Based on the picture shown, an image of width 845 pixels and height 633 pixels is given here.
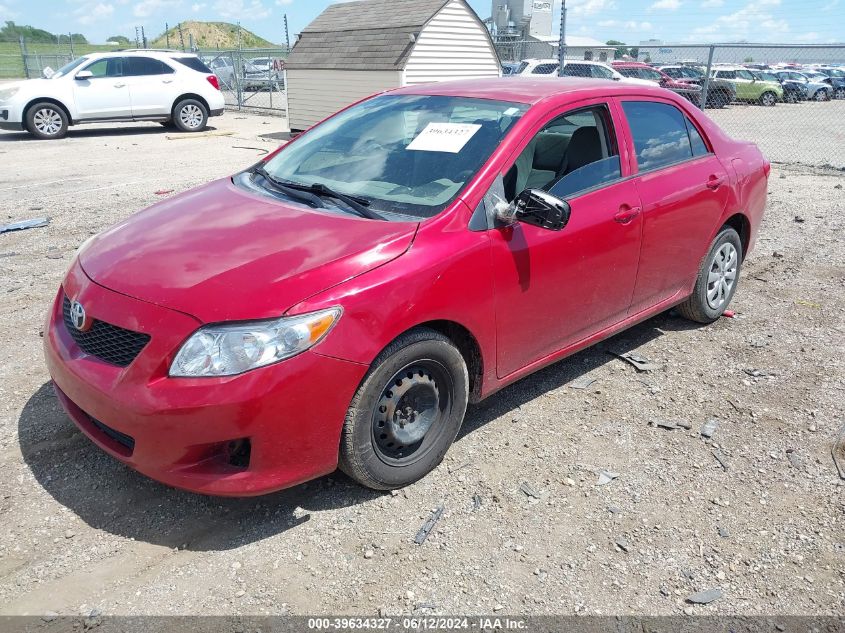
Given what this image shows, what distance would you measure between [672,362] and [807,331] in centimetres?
136

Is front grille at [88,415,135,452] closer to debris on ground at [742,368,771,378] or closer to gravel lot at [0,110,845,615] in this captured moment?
gravel lot at [0,110,845,615]

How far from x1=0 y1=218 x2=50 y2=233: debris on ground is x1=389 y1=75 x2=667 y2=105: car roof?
16.5ft

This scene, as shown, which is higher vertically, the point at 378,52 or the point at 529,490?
the point at 378,52

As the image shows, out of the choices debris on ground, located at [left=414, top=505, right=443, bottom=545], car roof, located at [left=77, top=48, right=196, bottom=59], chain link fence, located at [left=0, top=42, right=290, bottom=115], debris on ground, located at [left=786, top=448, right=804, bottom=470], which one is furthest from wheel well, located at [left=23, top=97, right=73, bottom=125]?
debris on ground, located at [left=786, top=448, right=804, bottom=470]

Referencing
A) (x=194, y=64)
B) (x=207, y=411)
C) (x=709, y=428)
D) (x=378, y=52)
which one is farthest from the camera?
(x=194, y=64)

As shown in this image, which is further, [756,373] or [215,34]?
[215,34]

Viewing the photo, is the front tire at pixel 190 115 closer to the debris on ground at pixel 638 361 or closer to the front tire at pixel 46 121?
the front tire at pixel 46 121

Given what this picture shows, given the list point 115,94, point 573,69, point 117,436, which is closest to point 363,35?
point 115,94

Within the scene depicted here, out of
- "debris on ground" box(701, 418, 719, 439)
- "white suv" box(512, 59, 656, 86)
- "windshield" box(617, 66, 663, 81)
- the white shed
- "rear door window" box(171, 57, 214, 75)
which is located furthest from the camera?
"windshield" box(617, 66, 663, 81)

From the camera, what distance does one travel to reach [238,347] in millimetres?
2566

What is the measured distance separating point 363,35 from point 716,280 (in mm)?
11690

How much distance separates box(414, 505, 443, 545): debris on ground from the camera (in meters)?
2.88

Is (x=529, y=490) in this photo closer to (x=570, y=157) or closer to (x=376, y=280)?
(x=376, y=280)

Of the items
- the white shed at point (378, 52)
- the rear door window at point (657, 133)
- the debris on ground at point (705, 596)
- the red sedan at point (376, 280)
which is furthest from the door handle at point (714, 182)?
the white shed at point (378, 52)
